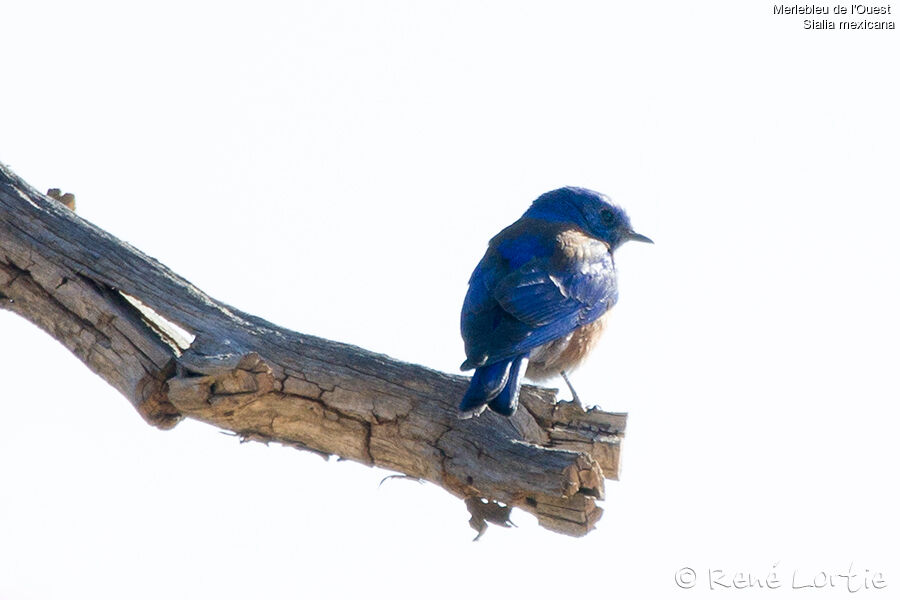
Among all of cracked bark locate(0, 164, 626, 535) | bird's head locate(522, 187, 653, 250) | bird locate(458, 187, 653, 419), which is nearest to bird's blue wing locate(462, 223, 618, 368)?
bird locate(458, 187, 653, 419)

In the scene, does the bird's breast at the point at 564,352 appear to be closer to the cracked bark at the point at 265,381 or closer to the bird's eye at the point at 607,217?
the cracked bark at the point at 265,381

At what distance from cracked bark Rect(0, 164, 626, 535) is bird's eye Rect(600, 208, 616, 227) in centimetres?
250

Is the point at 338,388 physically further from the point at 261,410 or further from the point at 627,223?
the point at 627,223

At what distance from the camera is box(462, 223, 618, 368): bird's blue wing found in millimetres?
6203

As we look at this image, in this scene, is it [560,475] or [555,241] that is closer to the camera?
[560,475]

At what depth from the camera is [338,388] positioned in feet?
18.2

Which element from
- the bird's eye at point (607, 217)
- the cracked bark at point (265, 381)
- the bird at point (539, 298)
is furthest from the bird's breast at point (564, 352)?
the bird's eye at point (607, 217)

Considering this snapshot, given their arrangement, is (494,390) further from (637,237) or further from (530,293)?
(637,237)

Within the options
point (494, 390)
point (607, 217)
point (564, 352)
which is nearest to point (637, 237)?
point (607, 217)

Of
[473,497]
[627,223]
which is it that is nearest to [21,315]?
[473,497]

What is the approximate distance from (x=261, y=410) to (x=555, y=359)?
6.92 ft

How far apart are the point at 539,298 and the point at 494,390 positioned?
1274mm

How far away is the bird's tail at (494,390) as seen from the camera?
17.6 ft

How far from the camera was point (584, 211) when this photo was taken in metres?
8.23
